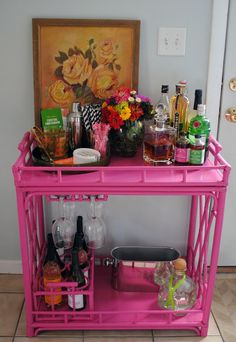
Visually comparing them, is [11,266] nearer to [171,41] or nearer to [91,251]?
[91,251]

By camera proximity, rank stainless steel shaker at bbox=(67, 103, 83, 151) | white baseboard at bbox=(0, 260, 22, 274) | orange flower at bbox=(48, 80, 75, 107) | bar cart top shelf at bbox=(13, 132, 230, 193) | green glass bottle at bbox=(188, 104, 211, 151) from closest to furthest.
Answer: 1. bar cart top shelf at bbox=(13, 132, 230, 193)
2. green glass bottle at bbox=(188, 104, 211, 151)
3. stainless steel shaker at bbox=(67, 103, 83, 151)
4. orange flower at bbox=(48, 80, 75, 107)
5. white baseboard at bbox=(0, 260, 22, 274)

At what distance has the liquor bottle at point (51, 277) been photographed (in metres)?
1.83

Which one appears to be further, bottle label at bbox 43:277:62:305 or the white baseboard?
the white baseboard

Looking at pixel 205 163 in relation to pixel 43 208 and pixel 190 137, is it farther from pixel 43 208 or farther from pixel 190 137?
pixel 43 208

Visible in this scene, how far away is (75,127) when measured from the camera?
5.81ft

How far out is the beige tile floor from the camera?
72.2 inches

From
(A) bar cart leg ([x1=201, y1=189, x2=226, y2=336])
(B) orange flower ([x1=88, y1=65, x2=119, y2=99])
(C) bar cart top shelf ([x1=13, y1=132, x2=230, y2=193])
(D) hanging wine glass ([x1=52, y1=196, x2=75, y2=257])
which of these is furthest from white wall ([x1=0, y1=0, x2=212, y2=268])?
(A) bar cart leg ([x1=201, y1=189, x2=226, y2=336])

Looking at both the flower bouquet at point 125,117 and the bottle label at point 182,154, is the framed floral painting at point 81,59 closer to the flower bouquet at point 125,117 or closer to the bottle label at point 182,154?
the flower bouquet at point 125,117

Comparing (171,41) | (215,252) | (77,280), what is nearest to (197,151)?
(215,252)

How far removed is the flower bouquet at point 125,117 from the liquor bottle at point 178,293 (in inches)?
20.9

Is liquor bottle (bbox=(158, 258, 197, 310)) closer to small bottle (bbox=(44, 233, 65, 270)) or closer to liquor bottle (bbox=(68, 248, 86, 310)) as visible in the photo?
liquor bottle (bbox=(68, 248, 86, 310))

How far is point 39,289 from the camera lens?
1877 mm

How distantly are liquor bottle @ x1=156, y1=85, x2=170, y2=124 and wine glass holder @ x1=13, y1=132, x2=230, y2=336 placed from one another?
8.2 inches

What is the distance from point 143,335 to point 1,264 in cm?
81
